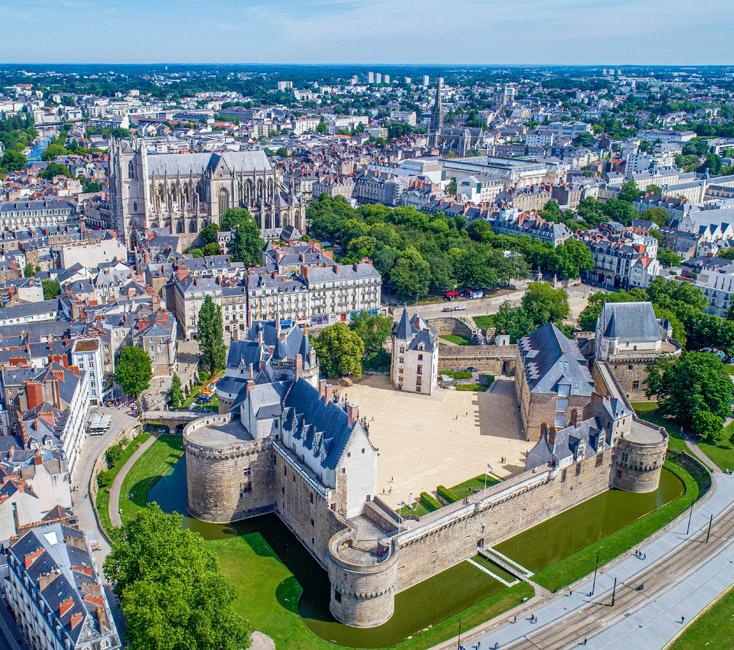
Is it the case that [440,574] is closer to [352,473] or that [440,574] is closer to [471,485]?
[471,485]

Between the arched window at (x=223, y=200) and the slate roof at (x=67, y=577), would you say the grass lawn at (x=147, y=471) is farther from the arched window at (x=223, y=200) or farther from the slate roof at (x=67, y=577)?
the arched window at (x=223, y=200)

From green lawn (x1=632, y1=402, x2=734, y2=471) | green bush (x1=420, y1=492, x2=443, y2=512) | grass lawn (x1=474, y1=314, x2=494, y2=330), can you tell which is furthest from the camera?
grass lawn (x1=474, y1=314, x2=494, y2=330)

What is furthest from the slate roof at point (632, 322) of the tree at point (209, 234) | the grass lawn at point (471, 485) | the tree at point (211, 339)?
the tree at point (209, 234)

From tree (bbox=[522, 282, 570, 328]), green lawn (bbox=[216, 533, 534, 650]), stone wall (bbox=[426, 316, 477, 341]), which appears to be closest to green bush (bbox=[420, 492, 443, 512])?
green lawn (bbox=[216, 533, 534, 650])

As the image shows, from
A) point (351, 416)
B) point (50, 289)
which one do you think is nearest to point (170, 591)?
point (351, 416)

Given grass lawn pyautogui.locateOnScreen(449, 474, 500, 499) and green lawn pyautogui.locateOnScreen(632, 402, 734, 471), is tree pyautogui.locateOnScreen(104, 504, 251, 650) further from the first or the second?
green lawn pyautogui.locateOnScreen(632, 402, 734, 471)
